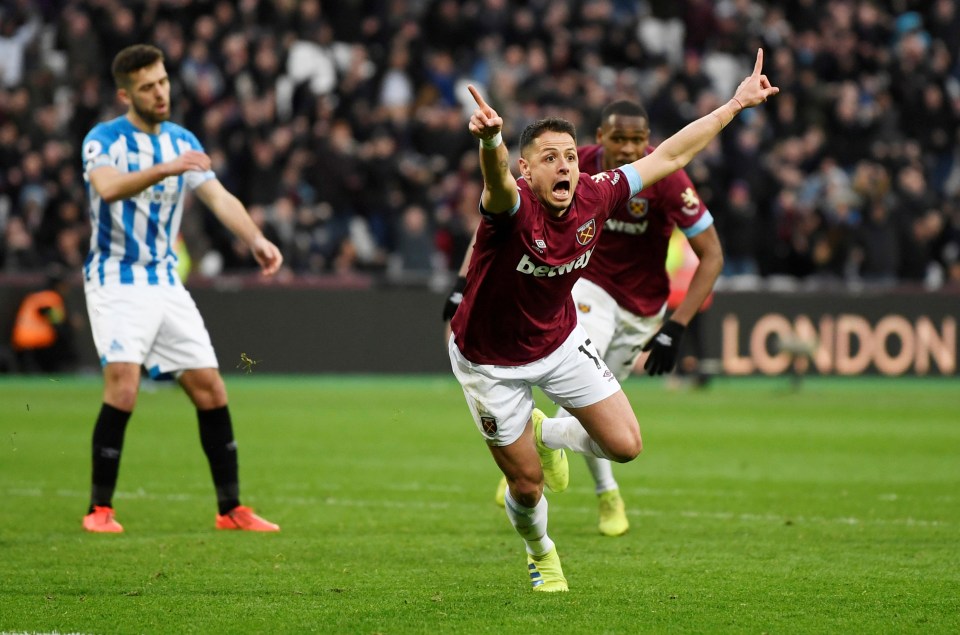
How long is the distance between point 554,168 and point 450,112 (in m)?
15.5

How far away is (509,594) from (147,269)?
3175 mm

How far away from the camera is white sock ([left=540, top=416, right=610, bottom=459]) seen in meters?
6.58

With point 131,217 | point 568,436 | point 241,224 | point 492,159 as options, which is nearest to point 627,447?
point 568,436

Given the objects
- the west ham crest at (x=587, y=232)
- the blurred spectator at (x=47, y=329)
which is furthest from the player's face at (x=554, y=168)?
the blurred spectator at (x=47, y=329)

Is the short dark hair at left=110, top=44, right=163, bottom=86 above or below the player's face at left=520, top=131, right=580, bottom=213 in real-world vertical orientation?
above

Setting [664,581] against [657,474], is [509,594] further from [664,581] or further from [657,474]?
[657,474]

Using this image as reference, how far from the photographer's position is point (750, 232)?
2142cm

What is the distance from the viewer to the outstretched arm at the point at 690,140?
21.3ft

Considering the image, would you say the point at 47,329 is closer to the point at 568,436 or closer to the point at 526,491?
the point at 568,436

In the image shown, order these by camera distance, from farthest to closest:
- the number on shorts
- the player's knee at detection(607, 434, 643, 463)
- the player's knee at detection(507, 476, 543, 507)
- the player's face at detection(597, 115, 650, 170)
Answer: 1. the player's face at detection(597, 115, 650, 170)
2. the number on shorts
3. the player's knee at detection(607, 434, 643, 463)
4. the player's knee at detection(507, 476, 543, 507)

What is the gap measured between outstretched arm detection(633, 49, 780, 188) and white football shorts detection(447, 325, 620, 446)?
867 mm

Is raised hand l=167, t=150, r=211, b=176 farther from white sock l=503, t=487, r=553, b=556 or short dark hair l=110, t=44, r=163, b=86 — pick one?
white sock l=503, t=487, r=553, b=556

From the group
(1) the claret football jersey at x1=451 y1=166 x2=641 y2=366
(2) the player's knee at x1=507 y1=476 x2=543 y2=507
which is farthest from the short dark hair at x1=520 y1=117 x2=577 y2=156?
(2) the player's knee at x1=507 y1=476 x2=543 y2=507

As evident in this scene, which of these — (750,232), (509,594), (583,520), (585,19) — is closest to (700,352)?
(750,232)
